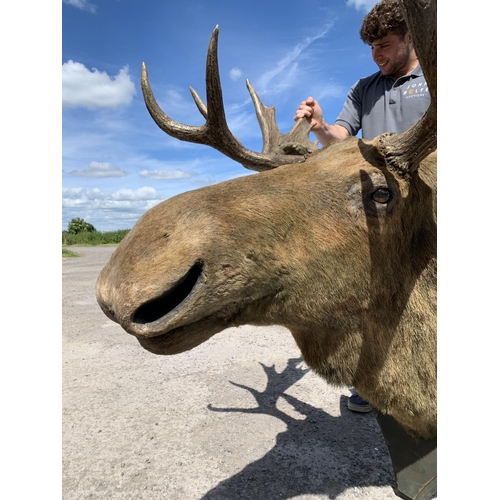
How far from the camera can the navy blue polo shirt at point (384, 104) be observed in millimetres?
2420

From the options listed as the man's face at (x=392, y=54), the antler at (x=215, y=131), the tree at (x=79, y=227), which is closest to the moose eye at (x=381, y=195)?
the antler at (x=215, y=131)

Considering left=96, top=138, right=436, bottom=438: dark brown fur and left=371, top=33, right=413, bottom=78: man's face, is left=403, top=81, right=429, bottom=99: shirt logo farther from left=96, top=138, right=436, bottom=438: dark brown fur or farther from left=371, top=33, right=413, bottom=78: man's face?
left=96, top=138, right=436, bottom=438: dark brown fur

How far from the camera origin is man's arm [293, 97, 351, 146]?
2.68m

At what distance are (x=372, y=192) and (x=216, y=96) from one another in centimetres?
92

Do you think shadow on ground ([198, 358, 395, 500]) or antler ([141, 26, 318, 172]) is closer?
antler ([141, 26, 318, 172])

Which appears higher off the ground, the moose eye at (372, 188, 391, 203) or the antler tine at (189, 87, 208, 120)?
the antler tine at (189, 87, 208, 120)

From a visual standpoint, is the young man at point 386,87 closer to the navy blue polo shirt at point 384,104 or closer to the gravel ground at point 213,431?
the navy blue polo shirt at point 384,104

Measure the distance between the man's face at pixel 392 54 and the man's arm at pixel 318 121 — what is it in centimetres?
49

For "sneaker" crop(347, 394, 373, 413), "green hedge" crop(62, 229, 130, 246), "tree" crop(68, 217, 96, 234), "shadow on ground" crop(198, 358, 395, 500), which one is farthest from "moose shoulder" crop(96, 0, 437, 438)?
"tree" crop(68, 217, 96, 234)

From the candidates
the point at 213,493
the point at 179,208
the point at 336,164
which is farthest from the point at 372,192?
the point at 213,493

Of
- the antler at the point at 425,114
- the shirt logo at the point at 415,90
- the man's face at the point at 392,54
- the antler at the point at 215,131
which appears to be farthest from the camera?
the man's face at the point at 392,54

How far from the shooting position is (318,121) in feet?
9.03

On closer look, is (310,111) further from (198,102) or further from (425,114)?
(425,114)
